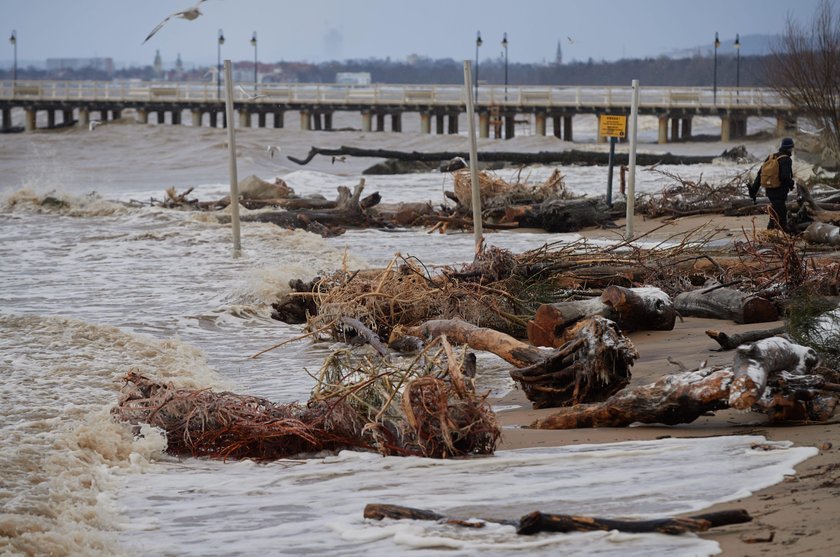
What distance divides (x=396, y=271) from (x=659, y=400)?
5.37 meters

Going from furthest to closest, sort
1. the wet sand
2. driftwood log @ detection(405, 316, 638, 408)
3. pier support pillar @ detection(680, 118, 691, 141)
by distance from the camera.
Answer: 1. pier support pillar @ detection(680, 118, 691, 141)
2. driftwood log @ detection(405, 316, 638, 408)
3. the wet sand

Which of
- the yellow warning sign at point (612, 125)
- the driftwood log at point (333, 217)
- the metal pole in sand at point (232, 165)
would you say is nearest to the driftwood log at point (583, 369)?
the metal pole in sand at point (232, 165)

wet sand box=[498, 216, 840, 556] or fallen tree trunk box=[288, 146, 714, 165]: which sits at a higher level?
fallen tree trunk box=[288, 146, 714, 165]

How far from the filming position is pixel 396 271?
11633 mm

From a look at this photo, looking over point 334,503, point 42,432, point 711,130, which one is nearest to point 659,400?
point 334,503

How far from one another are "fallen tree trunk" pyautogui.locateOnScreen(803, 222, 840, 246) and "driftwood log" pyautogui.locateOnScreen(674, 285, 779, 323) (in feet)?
10.2

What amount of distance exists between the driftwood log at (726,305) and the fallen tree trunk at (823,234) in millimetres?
3106

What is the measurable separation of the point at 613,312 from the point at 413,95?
54683mm

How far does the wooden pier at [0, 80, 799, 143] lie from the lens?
57719 millimetres

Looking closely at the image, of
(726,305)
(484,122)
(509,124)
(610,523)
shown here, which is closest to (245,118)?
A: (484,122)

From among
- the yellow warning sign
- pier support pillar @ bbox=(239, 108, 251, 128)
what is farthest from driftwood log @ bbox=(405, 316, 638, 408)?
pier support pillar @ bbox=(239, 108, 251, 128)

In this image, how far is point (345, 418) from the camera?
22.3ft

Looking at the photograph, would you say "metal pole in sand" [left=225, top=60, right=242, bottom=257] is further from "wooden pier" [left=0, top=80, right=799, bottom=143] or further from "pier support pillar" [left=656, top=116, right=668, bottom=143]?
"pier support pillar" [left=656, top=116, right=668, bottom=143]

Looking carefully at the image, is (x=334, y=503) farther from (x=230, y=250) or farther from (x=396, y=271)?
(x=230, y=250)
